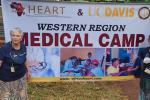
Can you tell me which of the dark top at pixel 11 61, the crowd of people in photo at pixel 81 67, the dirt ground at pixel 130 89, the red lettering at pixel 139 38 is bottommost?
the dirt ground at pixel 130 89

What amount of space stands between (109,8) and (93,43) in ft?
2.17

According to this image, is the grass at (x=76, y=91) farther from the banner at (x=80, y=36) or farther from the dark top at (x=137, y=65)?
the dark top at (x=137, y=65)

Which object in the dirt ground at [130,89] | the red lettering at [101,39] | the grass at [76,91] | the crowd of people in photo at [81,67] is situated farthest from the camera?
the dirt ground at [130,89]

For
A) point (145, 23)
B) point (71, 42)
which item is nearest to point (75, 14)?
point (71, 42)

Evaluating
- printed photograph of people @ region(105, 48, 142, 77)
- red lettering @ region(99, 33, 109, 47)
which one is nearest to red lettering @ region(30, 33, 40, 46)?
red lettering @ region(99, 33, 109, 47)

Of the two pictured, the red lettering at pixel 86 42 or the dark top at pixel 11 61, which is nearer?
the dark top at pixel 11 61

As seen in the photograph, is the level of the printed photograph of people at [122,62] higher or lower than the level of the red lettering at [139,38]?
lower

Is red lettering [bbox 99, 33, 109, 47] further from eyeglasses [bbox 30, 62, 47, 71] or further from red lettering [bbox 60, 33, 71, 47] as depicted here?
eyeglasses [bbox 30, 62, 47, 71]

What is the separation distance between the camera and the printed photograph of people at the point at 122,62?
7.25 m

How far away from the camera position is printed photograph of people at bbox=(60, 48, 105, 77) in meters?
7.16

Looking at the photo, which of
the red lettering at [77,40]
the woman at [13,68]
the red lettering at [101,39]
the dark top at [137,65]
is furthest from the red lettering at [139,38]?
the woman at [13,68]

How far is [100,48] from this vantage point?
720cm

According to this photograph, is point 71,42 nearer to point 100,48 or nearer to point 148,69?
point 100,48

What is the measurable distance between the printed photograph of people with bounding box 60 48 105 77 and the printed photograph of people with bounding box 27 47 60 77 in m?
0.10
